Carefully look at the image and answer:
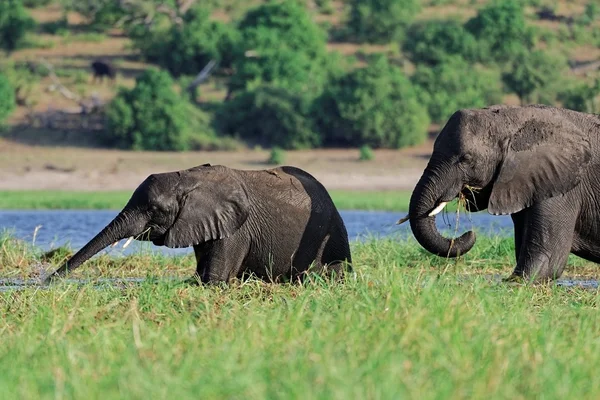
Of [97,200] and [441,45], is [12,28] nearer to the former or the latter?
[441,45]

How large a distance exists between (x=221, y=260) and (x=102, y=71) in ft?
83.7

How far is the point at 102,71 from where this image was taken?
34.2 m

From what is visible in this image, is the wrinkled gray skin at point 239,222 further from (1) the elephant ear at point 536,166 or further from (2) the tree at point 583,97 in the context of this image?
(2) the tree at point 583,97

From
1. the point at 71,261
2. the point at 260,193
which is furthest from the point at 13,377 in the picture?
the point at 260,193

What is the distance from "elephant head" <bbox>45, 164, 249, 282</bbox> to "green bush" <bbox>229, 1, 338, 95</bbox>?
2259 centimetres

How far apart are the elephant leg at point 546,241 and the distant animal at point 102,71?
2616cm

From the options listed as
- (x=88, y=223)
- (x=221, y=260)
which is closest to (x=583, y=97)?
(x=88, y=223)

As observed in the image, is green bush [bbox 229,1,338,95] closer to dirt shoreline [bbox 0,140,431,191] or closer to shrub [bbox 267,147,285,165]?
dirt shoreline [bbox 0,140,431,191]

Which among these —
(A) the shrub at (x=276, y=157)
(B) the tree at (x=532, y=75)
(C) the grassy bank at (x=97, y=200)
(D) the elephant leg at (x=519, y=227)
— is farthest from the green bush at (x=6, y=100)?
(D) the elephant leg at (x=519, y=227)

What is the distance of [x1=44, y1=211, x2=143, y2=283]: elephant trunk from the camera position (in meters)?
8.79

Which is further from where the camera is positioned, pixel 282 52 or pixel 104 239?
pixel 282 52

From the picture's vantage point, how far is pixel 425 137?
29.4 m

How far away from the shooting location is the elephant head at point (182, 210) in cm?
912

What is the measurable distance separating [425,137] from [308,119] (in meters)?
2.55
